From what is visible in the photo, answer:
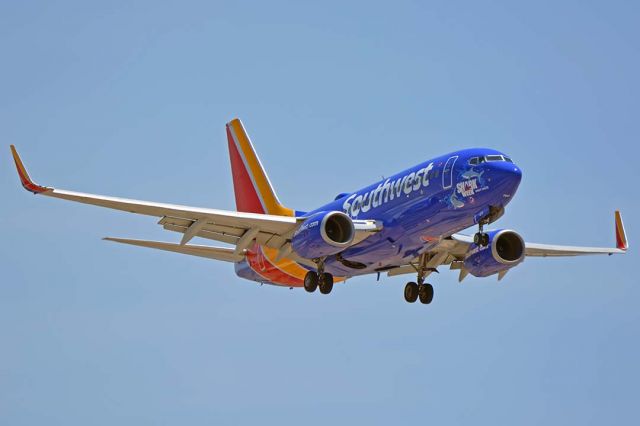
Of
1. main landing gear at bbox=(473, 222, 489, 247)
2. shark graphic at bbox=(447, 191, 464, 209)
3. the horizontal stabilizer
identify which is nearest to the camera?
shark graphic at bbox=(447, 191, 464, 209)

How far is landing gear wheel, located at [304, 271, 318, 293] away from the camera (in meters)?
51.8

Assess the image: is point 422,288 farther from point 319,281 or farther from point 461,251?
Answer: point 319,281

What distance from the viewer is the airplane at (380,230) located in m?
46.5

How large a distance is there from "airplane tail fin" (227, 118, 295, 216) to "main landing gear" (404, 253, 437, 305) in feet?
21.5

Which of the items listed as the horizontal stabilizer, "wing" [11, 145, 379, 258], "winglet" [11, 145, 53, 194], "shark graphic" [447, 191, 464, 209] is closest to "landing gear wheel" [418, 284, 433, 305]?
"wing" [11, 145, 379, 258]

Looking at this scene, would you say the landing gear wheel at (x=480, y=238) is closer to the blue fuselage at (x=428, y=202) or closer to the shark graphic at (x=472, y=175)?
the blue fuselage at (x=428, y=202)

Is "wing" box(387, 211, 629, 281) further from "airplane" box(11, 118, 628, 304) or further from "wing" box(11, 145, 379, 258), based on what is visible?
"wing" box(11, 145, 379, 258)

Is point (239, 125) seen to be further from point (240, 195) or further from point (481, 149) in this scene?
point (481, 149)

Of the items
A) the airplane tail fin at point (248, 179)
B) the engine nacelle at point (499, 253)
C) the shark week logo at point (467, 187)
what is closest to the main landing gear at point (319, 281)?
the airplane tail fin at point (248, 179)

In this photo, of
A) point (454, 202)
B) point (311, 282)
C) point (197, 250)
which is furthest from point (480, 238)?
point (197, 250)

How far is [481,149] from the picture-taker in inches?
1854

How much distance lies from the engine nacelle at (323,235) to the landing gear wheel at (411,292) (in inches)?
223

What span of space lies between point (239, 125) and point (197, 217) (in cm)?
1362

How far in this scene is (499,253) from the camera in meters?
52.3
